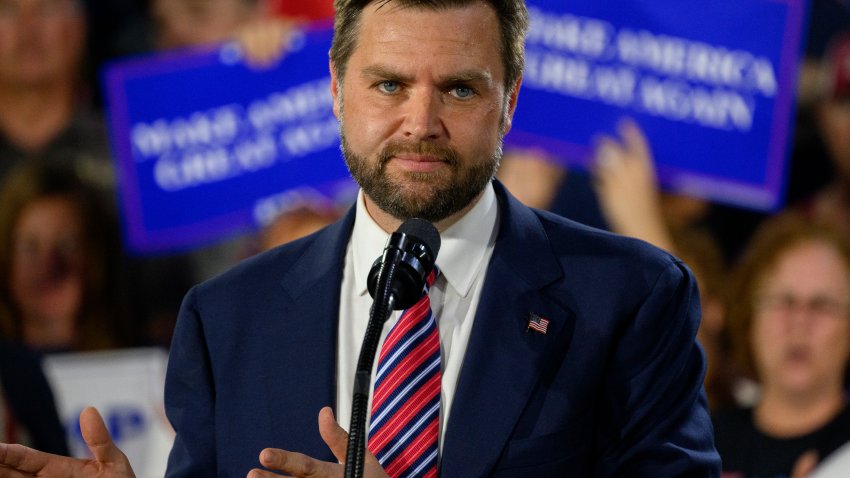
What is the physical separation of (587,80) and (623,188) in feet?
1.41

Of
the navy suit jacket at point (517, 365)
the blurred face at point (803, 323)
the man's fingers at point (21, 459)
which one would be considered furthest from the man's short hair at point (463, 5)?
the blurred face at point (803, 323)

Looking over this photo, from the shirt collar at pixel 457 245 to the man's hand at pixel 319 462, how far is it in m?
0.40

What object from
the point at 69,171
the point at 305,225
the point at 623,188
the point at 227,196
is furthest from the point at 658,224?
the point at 69,171

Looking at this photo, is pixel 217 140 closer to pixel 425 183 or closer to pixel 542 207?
pixel 542 207

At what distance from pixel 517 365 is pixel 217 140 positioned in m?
2.92

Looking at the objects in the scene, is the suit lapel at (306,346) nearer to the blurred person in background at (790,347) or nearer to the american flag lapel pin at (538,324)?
the american flag lapel pin at (538,324)

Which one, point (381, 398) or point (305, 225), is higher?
point (381, 398)

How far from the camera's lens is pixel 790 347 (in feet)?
13.0

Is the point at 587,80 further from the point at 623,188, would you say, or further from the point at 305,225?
the point at 305,225

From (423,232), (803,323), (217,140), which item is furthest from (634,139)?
(423,232)

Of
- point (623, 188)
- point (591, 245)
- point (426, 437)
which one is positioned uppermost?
point (591, 245)

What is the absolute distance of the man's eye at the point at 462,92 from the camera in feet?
5.39

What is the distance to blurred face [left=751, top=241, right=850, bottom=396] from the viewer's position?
3.90m

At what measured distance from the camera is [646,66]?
13.6 feet
